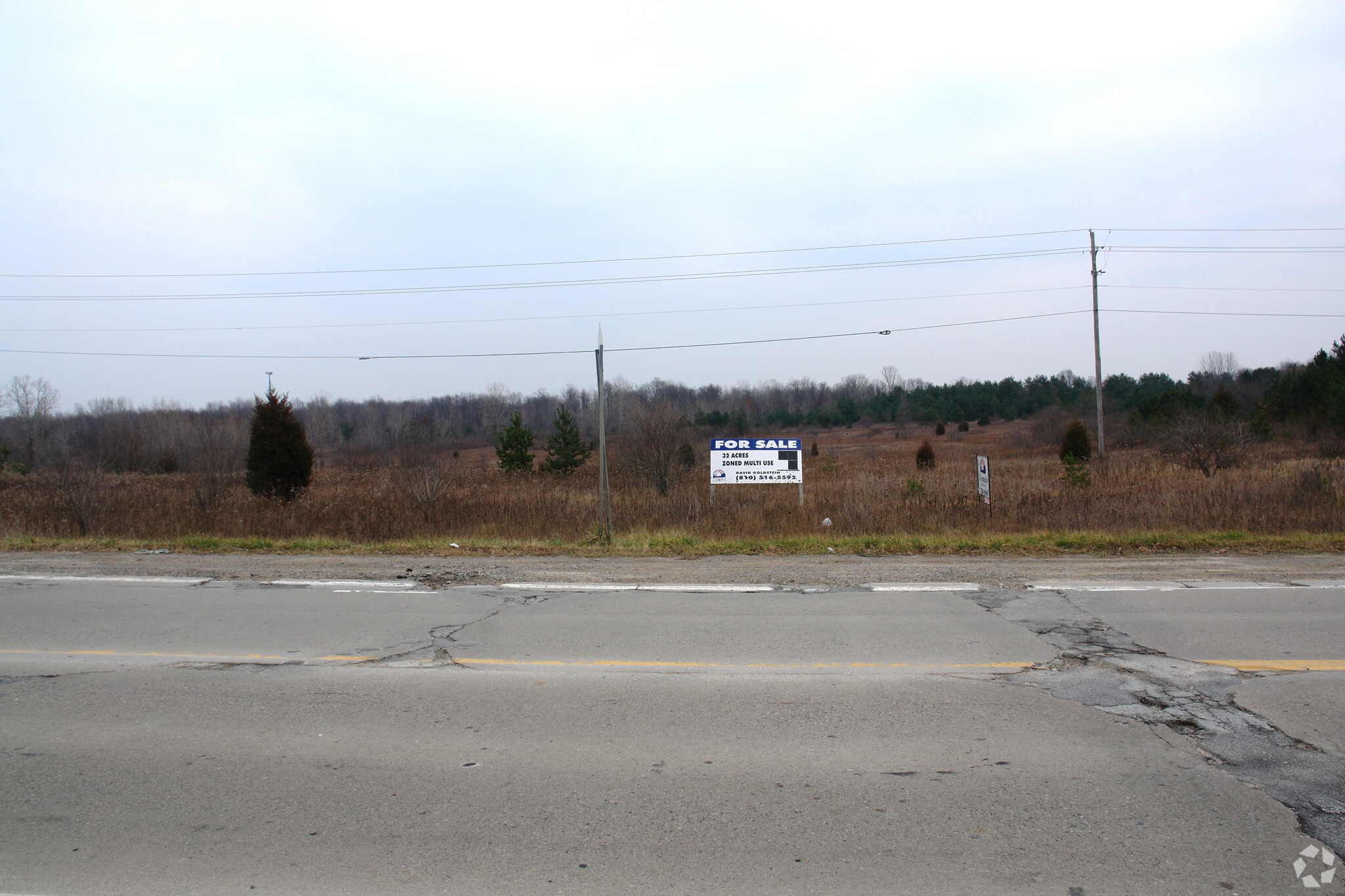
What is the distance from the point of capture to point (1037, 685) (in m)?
5.86

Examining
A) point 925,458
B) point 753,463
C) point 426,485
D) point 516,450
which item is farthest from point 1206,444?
point 516,450

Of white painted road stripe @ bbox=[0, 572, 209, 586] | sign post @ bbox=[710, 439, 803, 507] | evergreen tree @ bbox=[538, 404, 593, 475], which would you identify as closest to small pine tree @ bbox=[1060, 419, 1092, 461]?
evergreen tree @ bbox=[538, 404, 593, 475]

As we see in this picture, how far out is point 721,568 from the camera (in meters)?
11.7

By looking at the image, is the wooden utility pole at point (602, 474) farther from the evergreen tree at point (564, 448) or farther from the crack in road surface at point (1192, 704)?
the evergreen tree at point (564, 448)

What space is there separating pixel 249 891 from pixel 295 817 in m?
0.65

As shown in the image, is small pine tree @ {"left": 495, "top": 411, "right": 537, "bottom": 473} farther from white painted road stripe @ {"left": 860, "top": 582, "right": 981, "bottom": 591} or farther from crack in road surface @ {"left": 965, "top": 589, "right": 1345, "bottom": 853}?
crack in road surface @ {"left": 965, "top": 589, "right": 1345, "bottom": 853}

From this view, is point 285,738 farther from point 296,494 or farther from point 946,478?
point 946,478

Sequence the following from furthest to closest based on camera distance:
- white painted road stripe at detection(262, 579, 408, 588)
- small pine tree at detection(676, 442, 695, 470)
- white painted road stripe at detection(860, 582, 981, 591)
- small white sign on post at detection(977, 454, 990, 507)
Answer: small pine tree at detection(676, 442, 695, 470) < small white sign on post at detection(977, 454, 990, 507) < white painted road stripe at detection(262, 579, 408, 588) < white painted road stripe at detection(860, 582, 981, 591)

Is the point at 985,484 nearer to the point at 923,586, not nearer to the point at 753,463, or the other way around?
the point at 753,463

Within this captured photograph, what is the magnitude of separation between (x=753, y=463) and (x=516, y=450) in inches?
868

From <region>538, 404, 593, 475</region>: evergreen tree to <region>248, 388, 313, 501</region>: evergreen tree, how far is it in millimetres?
12780

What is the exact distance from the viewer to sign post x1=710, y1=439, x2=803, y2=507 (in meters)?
16.9

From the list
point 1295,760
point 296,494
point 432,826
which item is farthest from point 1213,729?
point 296,494

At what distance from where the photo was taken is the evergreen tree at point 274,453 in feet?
81.7
